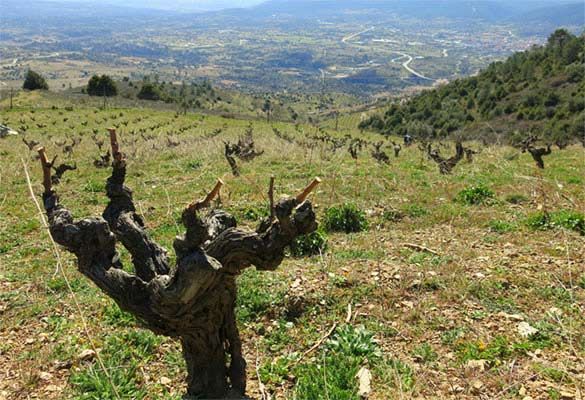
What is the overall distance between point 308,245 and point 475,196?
4.98m

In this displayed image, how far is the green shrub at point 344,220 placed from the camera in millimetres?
9086

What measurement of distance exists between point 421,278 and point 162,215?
6.37 m

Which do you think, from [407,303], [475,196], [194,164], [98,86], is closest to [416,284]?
[407,303]

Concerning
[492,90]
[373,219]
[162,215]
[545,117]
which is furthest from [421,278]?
[492,90]

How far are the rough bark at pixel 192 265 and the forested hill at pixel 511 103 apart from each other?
36.6 meters

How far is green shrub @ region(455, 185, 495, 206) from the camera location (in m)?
10.5

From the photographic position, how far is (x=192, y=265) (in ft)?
9.87

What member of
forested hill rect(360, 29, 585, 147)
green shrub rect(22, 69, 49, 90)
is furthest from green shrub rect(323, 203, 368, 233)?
green shrub rect(22, 69, 49, 90)

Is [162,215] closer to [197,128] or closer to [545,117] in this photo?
[197,128]

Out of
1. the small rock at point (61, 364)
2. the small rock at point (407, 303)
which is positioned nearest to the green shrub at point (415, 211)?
the small rock at point (407, 303)

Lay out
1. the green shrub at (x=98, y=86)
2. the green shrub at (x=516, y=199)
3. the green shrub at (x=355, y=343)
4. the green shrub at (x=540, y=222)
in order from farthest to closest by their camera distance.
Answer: the green shrub at (x=98, y=86) < the green shrub at (x=516, y=199) < the green shrub at (x=540, y=222) < the green shrub at (x=355, y=343)

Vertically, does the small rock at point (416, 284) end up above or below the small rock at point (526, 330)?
below

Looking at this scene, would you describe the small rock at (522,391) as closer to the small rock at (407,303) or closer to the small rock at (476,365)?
the small rock at (476,365)

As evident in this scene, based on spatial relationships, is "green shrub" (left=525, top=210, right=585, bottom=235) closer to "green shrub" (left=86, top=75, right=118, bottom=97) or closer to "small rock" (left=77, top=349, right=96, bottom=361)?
"small rock" (left=77, top=349, right=96, bottom=361)
